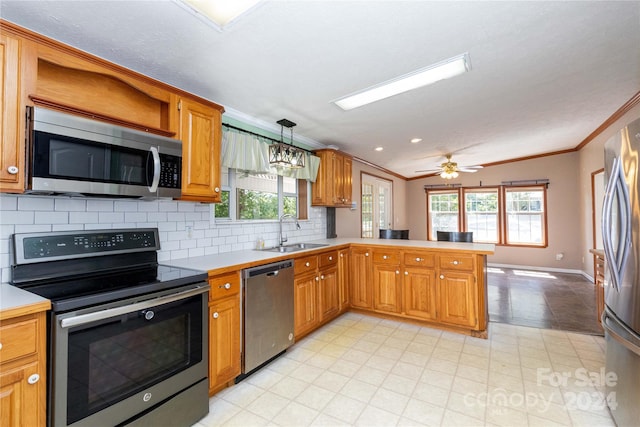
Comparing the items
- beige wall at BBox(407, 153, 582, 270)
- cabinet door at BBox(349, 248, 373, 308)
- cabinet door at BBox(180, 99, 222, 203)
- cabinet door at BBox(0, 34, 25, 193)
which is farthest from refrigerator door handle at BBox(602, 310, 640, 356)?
beige wall at BBox(407, 153, 582, 270)

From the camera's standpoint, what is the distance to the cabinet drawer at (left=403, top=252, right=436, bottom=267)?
10.6 feet

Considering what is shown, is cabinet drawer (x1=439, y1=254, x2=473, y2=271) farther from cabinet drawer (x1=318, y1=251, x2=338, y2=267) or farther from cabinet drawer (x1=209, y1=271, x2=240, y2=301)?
cabinet drawer (x1=209, y1=271, x2=240, y2=301)

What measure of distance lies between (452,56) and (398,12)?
0.70m

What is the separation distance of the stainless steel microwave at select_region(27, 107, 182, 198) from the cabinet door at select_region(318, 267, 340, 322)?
1790 millimetres

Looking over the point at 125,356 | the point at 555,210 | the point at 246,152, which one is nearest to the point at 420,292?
the point at 246,152

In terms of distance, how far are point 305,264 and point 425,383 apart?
4.61 ft

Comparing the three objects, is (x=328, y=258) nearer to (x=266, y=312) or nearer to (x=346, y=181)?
(x=266, y=312)

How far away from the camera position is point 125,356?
1.47m

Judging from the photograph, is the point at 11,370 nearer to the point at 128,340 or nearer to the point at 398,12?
the point at 128,340

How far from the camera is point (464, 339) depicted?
300 cm

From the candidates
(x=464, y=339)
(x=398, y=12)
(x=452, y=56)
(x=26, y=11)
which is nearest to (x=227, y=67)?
(x=26, y=11)

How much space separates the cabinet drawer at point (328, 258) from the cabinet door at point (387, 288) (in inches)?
20.7

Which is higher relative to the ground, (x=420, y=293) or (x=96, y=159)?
(x=96, y=159)

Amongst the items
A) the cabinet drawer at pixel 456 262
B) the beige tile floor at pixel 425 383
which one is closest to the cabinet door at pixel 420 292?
the cabinet drawer at pixel 456 262
